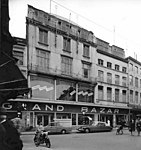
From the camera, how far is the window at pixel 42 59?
3177 cm

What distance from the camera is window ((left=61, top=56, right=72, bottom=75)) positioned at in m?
35.1

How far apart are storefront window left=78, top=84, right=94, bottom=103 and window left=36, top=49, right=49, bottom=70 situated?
6.82 m

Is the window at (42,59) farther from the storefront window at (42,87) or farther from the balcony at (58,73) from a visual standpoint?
the storefront window at (42,87)

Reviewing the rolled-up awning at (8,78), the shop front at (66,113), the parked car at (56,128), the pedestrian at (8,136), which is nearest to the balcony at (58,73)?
the shop front at (66,113)

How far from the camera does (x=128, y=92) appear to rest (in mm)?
47844

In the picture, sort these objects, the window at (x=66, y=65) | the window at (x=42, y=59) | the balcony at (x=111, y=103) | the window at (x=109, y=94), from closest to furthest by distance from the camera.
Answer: the window at (x=42, y=59), the window at (x=66, y=65), the balcony at (x=111, y=103), the window at (x=109, y=94)

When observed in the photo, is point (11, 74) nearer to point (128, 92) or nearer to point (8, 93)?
point (8, 93)

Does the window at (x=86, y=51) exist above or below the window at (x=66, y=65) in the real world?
above

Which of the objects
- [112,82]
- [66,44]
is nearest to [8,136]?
[66,44]

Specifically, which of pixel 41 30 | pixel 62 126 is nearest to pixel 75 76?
pixel 41 30

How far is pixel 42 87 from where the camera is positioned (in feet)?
104

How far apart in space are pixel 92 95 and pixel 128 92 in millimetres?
11094

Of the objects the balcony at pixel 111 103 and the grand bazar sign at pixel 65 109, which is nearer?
the grand bazar sign at pixel 65 109

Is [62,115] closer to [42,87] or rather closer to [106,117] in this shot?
[42,87]
